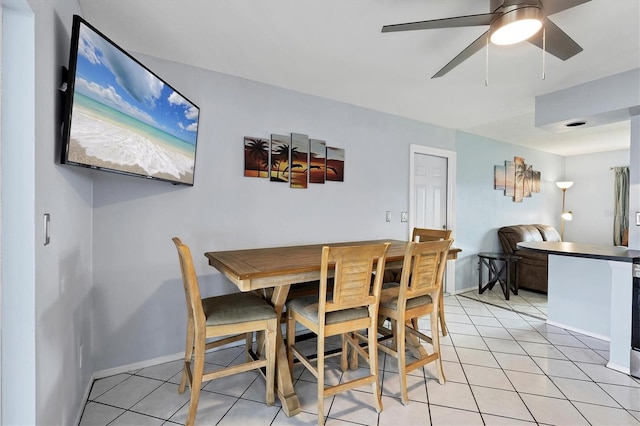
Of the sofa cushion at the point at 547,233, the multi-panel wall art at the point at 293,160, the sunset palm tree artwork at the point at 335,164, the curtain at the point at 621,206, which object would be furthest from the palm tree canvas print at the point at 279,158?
the curtain at the point at 621,206

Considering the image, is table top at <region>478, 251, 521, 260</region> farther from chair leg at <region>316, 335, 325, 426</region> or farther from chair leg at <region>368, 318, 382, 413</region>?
chair leg at <region>316, 335, 325, 426</region>

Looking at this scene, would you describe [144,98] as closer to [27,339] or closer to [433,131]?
[27,339]

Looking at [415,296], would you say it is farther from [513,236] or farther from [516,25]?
[513,236]

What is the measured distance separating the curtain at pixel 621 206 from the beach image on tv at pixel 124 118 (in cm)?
736

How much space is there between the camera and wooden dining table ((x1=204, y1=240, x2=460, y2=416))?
1592 millimetres

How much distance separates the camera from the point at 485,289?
4336 mm

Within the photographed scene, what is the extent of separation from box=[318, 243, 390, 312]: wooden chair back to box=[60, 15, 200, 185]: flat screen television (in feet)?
3.99

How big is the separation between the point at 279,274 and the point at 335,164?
1.75m

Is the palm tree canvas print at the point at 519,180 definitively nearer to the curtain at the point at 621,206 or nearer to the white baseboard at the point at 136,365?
the curtain at the point at 621,206

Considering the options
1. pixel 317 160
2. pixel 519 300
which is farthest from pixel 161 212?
pixel 519 300

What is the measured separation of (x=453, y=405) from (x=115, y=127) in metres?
2.48

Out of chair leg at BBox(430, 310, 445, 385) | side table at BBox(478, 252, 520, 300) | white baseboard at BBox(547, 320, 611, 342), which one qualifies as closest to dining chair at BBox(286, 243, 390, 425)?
chair leg at BBox(430, 310, 445, 385)

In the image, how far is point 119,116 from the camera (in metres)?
1.55

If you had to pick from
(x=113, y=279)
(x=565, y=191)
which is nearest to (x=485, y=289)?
(x=565, y=191)
